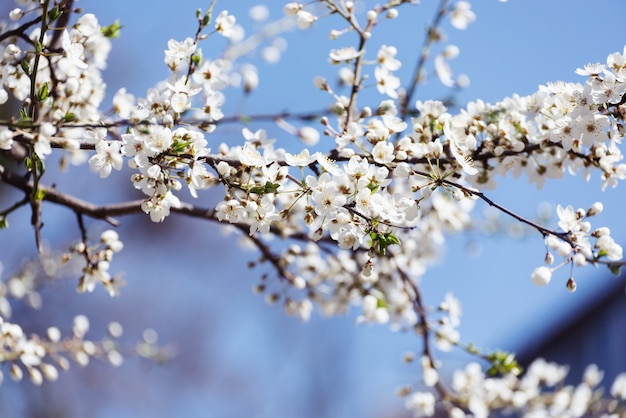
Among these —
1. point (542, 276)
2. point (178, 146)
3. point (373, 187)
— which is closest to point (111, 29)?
point (178, 146)

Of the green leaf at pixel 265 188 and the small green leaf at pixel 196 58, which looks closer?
Answer: the green leaf at pixel 265 188

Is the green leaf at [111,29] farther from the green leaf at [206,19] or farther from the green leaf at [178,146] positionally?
the green leaf at [178,146]

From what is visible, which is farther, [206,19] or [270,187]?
[206,19]

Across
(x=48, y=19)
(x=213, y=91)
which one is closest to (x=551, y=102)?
(x=213, y=91)

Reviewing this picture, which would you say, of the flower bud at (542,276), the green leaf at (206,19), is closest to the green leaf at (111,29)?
the green leaf at (206,19)

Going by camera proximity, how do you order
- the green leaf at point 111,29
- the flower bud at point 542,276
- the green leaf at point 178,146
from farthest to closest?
the green leaf at point 111,29, the flower bud at point 542,276, the green leaf at point 178,146

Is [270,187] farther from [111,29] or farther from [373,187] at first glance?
[111,29]

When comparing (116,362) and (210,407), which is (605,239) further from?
(210,407)

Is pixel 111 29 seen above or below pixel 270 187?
above

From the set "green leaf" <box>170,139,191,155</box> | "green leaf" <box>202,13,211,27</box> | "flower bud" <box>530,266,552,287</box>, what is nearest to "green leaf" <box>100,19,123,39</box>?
"green leaf" <box>202,13,211,27</box>

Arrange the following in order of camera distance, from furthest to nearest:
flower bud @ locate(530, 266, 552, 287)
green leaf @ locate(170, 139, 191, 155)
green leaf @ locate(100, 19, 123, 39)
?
green leaf @ locate(100, 19, 123, 39), flower bud @ locate(530, 266, 552, 287), green leaf @ locate(170, 139, 191, 155)

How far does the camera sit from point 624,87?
3.35 feet

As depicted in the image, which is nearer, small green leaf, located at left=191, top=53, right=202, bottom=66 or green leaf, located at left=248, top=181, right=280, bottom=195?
green leaf, located at left=248, top=181, right=280, bottom=195

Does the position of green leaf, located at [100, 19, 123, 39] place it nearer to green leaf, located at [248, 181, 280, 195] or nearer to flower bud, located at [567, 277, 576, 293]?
green leaf, located at [248, 181, 280, 195]
